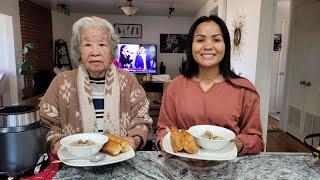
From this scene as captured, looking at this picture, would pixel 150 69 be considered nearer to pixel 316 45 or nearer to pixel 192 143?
pixel 316 45

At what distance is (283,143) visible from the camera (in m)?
3.60

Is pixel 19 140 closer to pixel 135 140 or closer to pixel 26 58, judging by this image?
pixel 135 140

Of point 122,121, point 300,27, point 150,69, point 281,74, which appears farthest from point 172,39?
point 122,121

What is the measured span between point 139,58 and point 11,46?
130 inches

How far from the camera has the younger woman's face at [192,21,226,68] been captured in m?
1.06

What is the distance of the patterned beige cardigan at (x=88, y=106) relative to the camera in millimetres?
1102

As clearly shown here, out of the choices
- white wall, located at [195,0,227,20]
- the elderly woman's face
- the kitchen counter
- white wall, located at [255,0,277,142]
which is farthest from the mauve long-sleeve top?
white wall, located at [195,0,227,20]

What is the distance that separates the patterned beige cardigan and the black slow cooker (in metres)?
0.29

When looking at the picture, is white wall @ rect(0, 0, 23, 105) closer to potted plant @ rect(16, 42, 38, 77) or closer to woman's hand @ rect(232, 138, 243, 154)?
potted plant @ rect(16, 42, 38, 77)

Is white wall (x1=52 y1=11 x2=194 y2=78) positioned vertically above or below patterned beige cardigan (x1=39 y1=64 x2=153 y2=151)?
above

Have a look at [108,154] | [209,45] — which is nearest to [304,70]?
[209,45]

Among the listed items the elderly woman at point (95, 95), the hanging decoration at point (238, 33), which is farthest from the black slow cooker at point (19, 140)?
the hanging decoration at point (238, 33)

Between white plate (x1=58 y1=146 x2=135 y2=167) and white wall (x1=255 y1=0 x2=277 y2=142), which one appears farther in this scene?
white wall (x1=255 y1=0 x2=277 y2=142)

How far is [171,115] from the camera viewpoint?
1.16m
